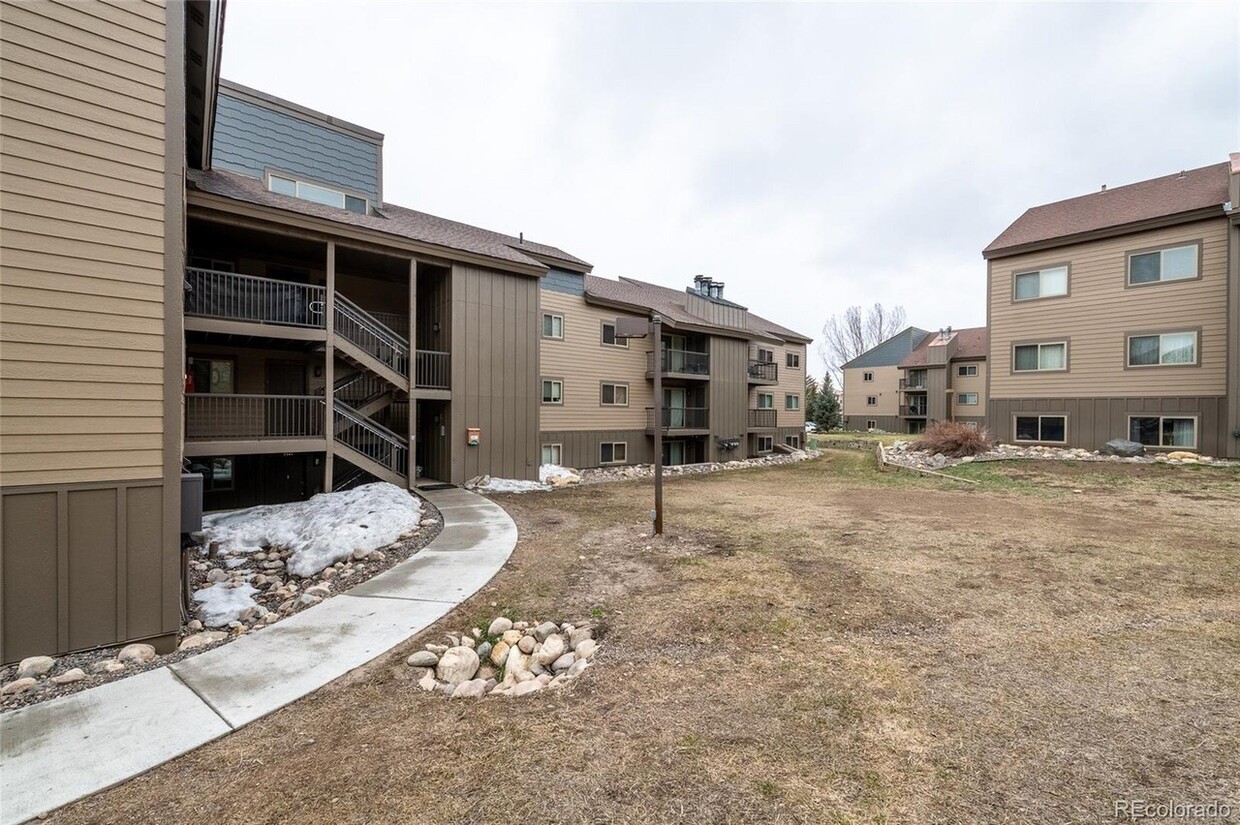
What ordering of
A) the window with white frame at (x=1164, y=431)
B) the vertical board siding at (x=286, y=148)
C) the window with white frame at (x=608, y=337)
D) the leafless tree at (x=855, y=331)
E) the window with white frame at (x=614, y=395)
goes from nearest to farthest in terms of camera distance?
1. the vertical board siding at (x=286, y=148)
2. the window with white frame at (x=1164, y=431)
3. the window with white frame at (x=608, y=337)
4. the window with white frame at (x=614, y=395)
5. the leafless tree at (x=855, y=331)

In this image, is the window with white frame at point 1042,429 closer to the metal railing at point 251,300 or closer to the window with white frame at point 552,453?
the window with white frame at point 552,453

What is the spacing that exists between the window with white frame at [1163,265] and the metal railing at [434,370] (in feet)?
70.6

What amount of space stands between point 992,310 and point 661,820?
75.1ft

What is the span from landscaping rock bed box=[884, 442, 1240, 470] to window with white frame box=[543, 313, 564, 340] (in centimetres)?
1262

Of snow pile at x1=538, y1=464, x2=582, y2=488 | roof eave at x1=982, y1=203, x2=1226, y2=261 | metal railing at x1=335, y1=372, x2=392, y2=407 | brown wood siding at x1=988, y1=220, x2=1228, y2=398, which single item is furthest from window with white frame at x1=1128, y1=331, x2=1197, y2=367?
metal railing at x1=335, y1=372, x2=392, y2=407

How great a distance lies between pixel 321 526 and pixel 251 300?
549 centimetres

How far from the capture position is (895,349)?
137ft

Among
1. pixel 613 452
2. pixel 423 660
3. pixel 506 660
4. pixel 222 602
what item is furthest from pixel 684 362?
pixel 423 660

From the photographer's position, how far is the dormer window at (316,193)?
41.4 feet

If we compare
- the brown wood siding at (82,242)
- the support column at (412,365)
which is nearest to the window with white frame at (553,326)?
the support column at (412,365)

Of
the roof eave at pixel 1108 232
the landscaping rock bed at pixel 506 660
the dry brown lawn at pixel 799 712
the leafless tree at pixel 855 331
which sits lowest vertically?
the landscaping rock bed at pixel 506 660

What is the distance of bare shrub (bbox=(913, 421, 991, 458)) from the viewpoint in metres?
17.9

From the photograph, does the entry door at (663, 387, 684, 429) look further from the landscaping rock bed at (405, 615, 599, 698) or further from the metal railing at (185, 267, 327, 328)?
the landscaping rock bed at (405, 615, 599, 698)

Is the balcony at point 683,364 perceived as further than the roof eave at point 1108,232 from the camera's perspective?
Yes
